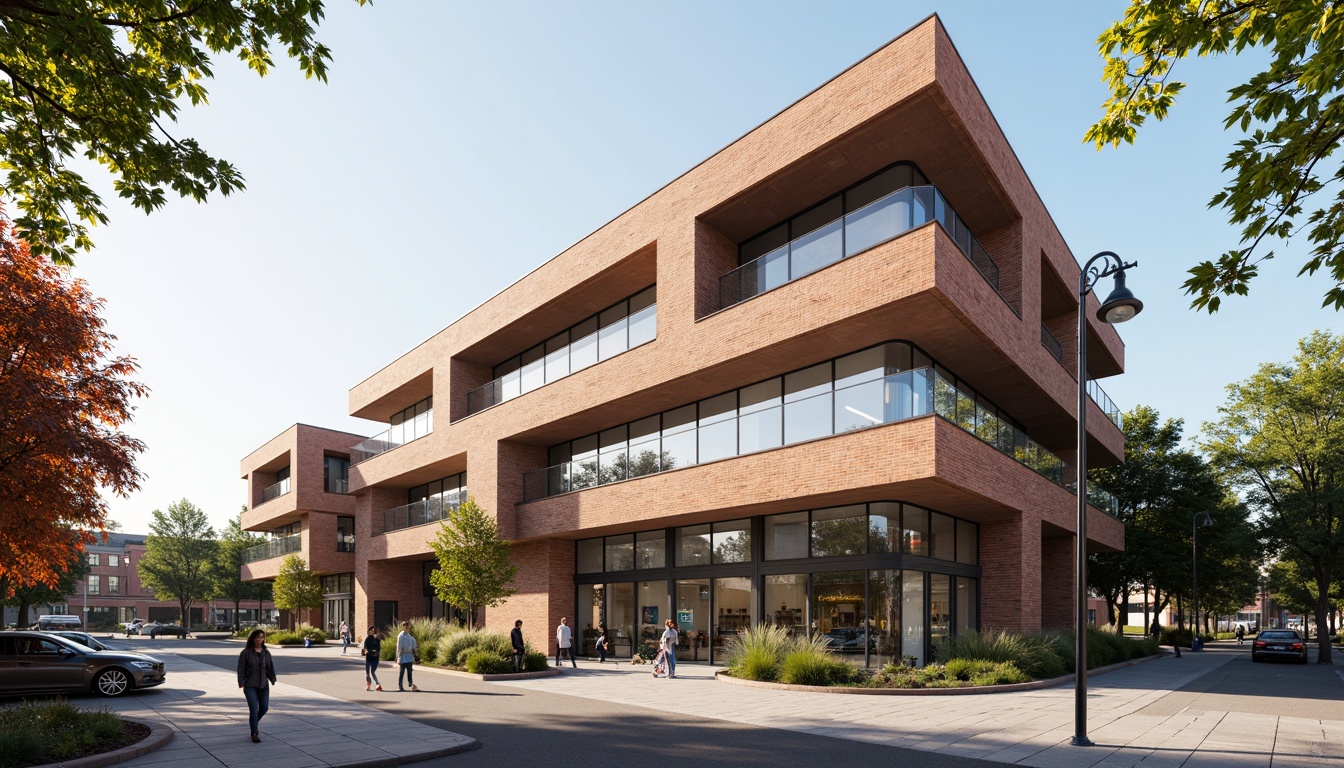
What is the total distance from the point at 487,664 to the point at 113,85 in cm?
1761

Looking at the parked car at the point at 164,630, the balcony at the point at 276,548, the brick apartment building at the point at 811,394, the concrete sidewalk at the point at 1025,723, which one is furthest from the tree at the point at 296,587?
the concrete sidewalk at the point at 1025,723

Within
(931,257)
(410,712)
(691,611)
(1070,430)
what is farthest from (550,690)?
(1070,430)

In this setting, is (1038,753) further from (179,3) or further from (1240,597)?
(1240,597)

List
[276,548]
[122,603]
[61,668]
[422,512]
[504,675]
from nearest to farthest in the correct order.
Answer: [61,668] < [504,675] < [422,512] < [276,548] < [122,603]

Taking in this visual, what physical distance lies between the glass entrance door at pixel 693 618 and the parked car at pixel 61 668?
46.4ft

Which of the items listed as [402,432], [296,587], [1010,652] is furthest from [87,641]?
[1010,652]

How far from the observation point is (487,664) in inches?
901

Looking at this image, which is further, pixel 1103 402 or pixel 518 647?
pixel 1103 402

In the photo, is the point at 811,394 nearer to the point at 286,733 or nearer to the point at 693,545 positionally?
the point at 693,545

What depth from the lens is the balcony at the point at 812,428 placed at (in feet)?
65.0

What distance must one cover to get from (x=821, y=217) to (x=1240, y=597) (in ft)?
201

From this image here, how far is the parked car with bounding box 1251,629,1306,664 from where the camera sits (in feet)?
115

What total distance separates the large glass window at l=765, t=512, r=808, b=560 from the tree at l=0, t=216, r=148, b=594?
1551 cm

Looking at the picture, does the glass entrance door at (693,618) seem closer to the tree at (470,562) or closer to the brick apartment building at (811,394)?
the brick apartment building at (811,394)
